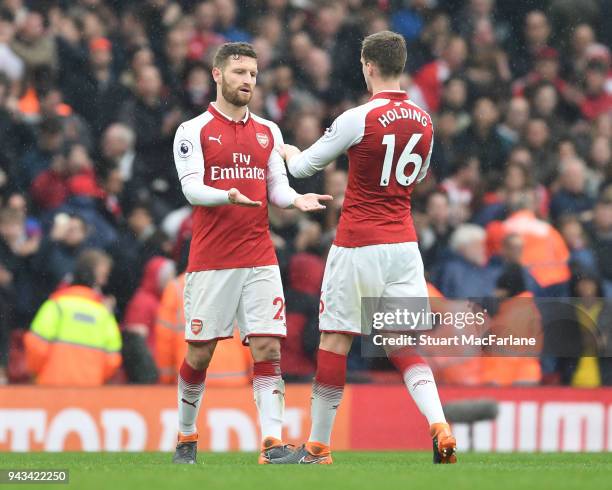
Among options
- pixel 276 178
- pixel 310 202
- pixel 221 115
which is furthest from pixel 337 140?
pixel 221 115

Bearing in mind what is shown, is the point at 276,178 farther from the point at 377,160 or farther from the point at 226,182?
the point at 377,160

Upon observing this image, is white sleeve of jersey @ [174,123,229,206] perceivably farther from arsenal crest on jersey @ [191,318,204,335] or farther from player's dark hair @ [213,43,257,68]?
arsenal crest on jersey @ [191,318,204,335]

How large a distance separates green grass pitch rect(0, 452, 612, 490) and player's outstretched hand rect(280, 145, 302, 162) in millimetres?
1717

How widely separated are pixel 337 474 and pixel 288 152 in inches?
81.0

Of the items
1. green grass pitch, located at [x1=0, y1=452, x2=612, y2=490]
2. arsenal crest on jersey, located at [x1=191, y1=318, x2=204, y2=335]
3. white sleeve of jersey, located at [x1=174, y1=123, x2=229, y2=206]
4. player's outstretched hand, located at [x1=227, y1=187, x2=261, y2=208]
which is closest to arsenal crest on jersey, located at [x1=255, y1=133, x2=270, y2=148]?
white sleeve of jersey, located at [x1=174, y1=123, x2=229, y2=206]

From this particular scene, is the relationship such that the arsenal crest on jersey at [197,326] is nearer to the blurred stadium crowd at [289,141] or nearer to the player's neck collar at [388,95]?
the player's neck collar at [388,95]

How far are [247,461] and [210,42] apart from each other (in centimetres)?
753

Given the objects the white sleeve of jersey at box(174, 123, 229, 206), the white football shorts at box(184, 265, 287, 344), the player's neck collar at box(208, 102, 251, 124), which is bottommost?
the white football shorts at box(184, 265, 287, 344)

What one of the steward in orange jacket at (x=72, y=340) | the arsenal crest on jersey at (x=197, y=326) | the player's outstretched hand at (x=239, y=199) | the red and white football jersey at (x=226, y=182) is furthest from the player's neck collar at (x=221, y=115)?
the steward in orange jacket at (x=72, y=340)

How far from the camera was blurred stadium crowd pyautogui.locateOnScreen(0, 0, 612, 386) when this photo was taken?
39.6ft

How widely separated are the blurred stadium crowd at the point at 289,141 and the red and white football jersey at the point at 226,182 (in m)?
3.28

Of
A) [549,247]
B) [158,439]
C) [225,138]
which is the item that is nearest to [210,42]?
[549,247]

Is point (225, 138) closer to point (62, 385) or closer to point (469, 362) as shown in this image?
point (62, 385)

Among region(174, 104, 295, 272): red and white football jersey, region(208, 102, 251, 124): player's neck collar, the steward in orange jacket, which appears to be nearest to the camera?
region(174, 104, 295, 272): red and white football jersey
